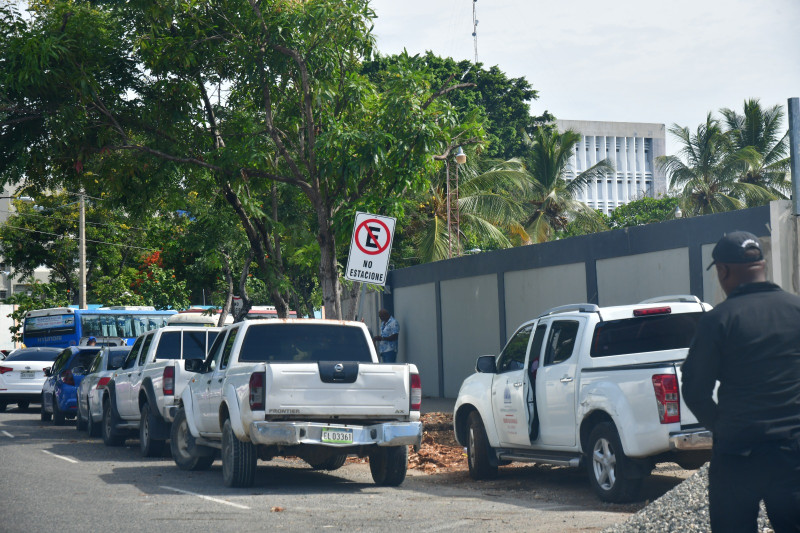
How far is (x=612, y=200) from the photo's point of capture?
108938mm

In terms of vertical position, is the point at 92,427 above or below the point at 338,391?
below

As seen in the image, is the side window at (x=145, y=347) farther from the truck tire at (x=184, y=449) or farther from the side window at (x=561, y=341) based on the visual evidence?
the side window at (x=561, y=341)

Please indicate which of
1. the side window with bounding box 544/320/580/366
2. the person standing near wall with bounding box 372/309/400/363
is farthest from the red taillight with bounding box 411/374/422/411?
the person standing near wall with bounding box 372/309/400/363

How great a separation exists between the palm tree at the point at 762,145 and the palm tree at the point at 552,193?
6953 mm

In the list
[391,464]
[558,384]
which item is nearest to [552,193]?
[391,464]

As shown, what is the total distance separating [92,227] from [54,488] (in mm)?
42243

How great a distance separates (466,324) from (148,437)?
949 cm

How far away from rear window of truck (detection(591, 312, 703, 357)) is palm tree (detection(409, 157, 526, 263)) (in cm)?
2408

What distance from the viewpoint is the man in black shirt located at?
399cm

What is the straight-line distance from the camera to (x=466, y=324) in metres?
22.3

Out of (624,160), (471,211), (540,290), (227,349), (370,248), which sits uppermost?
(624,160)

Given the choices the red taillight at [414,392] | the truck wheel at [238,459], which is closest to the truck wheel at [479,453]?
the red taillight at [414,392]

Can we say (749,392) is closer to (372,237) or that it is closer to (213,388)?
(213,388)

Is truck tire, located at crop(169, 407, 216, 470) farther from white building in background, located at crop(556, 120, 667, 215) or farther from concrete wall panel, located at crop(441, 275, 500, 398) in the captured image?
white building in background, located at crop(556, 120, 667, 215)
